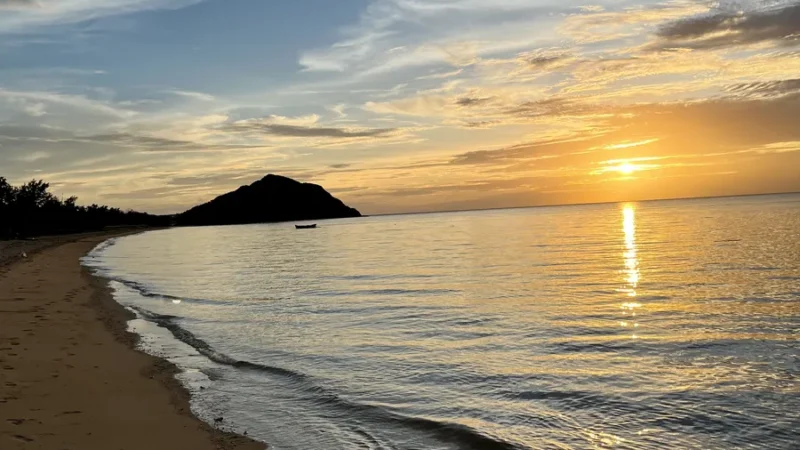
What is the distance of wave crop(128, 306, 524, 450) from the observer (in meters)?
9.11

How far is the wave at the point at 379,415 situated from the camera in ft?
29.9

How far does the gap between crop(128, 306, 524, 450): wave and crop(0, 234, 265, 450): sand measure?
1.85 m

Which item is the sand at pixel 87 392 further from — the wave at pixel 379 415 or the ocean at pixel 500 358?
the wave at pixel 379 415

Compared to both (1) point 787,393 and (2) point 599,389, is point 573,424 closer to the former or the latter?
(2) point 599,389

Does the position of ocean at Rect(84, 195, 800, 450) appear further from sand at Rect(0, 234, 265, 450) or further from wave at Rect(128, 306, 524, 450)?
sand at Rect(0, 234, 265, 450)

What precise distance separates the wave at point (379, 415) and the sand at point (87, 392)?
1845mm

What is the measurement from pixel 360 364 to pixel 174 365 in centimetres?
461

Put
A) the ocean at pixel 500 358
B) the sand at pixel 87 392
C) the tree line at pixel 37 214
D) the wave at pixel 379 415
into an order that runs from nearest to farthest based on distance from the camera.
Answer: the sand at pixel 87 392
the wave at pixel 379 415
the ocean at pixel 500 358
the tree line at pixel 37 214

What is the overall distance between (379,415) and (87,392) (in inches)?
227

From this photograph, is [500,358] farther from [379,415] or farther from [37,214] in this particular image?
[37,214]

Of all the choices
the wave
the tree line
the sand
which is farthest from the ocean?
the tree line

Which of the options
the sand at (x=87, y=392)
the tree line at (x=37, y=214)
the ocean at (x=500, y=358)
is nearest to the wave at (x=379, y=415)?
the ocean at (x=500, y=358)

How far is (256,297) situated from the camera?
28.2 metres

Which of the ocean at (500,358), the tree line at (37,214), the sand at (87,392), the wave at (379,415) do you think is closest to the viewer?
the sand at (87,392)
